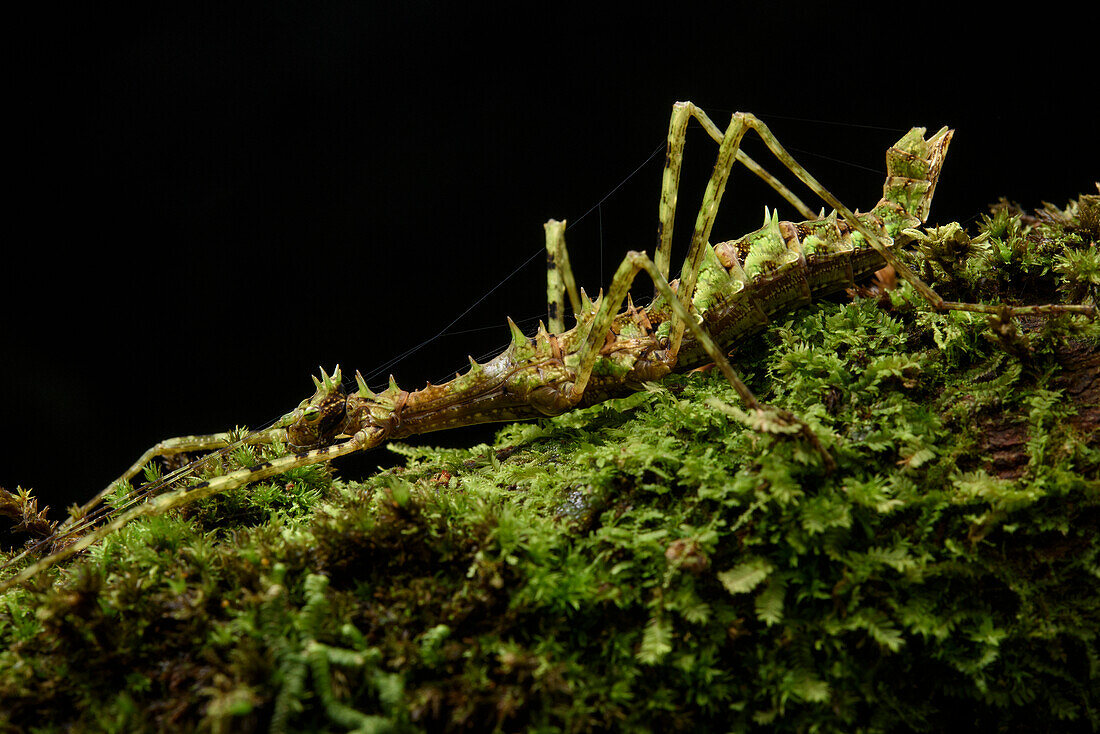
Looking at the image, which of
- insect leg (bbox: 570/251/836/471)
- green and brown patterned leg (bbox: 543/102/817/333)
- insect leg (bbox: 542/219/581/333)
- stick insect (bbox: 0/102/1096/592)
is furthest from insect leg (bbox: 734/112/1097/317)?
insect leg (bbox: 542/219/581/333)

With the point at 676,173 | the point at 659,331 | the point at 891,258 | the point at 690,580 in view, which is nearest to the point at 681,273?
the point at 659,331

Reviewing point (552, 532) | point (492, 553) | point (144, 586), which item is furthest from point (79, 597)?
point (552, 532)

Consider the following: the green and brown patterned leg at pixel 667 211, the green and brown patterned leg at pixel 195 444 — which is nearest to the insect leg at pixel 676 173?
the green and brown patterned leg at pixel 667 211

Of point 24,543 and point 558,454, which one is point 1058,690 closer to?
point 558,454

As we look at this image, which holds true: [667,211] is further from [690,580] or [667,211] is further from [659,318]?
[690,580]

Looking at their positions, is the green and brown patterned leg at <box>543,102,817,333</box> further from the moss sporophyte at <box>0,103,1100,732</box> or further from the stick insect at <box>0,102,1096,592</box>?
the moss sporophyte at <box>0,103,1100,732</box>

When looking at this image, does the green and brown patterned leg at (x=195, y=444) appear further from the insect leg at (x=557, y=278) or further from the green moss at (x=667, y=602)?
the insect leg at (x=557, y=278)
